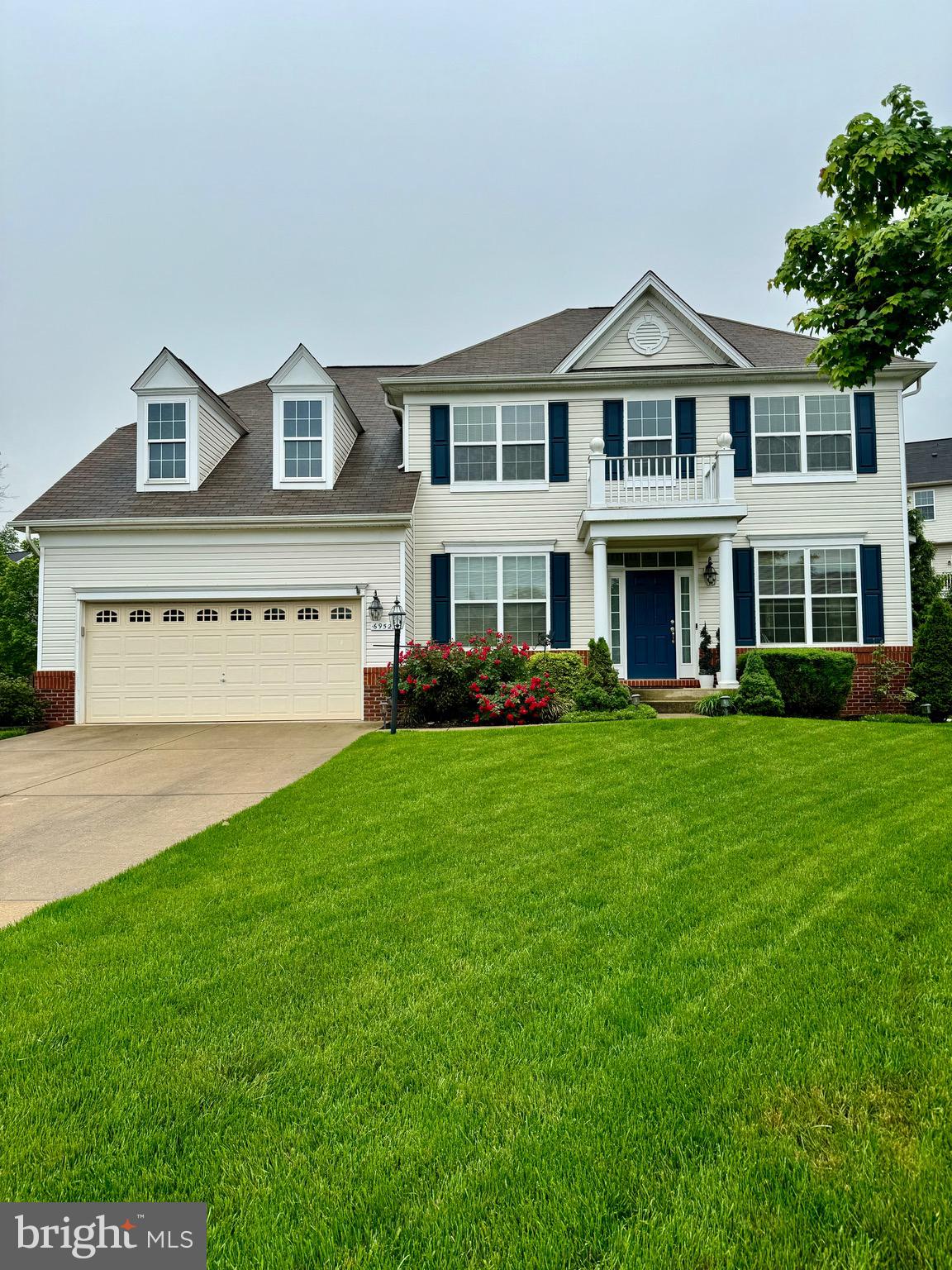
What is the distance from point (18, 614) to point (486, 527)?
20.2 m

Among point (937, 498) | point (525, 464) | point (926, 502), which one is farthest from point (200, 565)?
point (937, 498)

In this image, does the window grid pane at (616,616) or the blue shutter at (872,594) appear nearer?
the blue shutter at (872,594)

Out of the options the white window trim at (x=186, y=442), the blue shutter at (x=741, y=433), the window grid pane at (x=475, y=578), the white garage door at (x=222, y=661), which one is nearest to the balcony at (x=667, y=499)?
the blue shutter at (x=741, y=433)

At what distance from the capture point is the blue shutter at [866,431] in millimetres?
14656

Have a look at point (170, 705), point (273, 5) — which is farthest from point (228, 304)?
point (170, 705)

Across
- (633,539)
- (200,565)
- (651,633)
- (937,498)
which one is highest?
(937,498)

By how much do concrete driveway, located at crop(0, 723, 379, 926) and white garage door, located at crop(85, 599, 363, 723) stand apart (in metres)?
0.67

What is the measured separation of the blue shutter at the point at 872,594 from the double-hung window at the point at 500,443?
6.88 m

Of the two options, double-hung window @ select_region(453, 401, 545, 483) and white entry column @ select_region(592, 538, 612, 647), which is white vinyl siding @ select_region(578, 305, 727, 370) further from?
white entry column @ select_region(592, 538, 612, 647)

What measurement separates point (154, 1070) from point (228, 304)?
27.2 meters

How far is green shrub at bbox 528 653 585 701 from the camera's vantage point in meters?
12.9

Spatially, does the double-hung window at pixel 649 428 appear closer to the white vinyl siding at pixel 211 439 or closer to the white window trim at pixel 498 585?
the white window trim at pixel 498 585

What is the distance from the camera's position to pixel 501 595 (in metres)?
14.9

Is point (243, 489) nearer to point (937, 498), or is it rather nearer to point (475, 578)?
point (475, 578)
